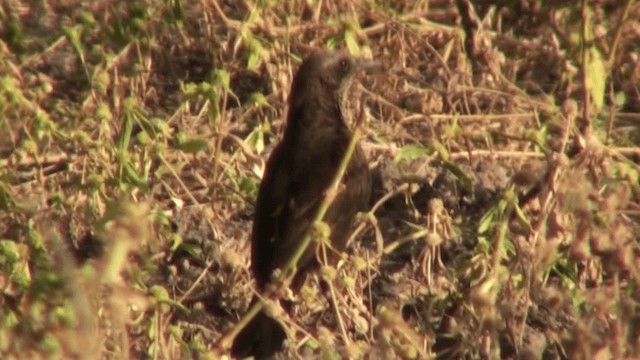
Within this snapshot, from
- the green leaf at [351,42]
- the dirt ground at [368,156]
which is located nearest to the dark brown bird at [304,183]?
the dirt ground at [368,156]

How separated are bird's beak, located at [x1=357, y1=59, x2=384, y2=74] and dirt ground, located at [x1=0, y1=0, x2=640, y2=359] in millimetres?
145

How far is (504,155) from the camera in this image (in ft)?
26.6

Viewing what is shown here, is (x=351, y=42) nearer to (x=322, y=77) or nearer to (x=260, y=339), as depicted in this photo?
(x=322, y=77)

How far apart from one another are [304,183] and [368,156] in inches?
42.9

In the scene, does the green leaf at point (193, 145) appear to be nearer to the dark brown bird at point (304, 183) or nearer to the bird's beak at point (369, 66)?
the dark brown bird at point (304, 183)

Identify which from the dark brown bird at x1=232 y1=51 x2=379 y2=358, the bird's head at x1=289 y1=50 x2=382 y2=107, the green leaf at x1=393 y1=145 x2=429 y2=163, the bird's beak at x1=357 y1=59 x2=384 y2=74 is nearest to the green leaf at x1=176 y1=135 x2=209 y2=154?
the dark brown bird at x1=232 y1=51 x2=379 y2=358

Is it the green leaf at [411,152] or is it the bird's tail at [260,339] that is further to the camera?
the green leaf at [411,152]

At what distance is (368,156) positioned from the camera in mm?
8391

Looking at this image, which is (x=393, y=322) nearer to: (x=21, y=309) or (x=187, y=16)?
(x=21, y=309)

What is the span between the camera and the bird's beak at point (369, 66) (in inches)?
322

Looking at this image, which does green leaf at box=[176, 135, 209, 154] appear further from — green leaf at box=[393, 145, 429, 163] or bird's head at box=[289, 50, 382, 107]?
green leaf at box=[393, 145, 429, 163]

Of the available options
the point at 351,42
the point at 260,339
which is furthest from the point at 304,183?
the point at 351,42

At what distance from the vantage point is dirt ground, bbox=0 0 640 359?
6188mm

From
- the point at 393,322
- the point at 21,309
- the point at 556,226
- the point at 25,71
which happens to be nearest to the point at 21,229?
the point at 21,309
